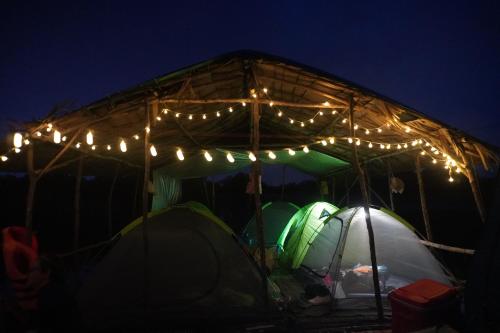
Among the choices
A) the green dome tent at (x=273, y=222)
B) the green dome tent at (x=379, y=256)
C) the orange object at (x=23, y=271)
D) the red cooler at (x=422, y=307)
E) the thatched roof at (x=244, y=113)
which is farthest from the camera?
the green dome tent at (x=273, y=222)

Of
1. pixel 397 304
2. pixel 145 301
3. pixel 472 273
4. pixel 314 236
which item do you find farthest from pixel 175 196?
pixel 472 273

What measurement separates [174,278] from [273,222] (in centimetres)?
631

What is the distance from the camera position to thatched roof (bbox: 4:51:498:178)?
16.5 ft

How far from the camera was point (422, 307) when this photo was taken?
367 centimetres

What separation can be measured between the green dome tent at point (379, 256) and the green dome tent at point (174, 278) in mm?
1919

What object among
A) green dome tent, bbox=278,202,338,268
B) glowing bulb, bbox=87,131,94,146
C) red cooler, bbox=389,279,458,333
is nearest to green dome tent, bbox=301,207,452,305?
green dome tent, bbox=278,202,338,268

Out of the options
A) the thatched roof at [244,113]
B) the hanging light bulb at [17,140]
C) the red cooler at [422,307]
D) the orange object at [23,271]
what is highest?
the thatched roof at [244,113]

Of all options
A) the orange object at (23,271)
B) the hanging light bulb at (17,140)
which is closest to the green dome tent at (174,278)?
the orange object at (23,271)

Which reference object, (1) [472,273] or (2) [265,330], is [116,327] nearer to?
(2) [265,330]

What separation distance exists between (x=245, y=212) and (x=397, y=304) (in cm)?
1593

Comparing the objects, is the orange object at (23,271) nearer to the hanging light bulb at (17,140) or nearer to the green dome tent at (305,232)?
the hanging light bulb at (17,140)

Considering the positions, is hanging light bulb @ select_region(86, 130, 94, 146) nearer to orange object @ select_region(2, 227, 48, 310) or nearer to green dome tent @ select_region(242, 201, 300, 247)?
orange object @ select_region(2, 227, 48, 310)

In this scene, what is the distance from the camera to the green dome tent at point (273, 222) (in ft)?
36.6

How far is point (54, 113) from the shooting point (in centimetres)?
478
